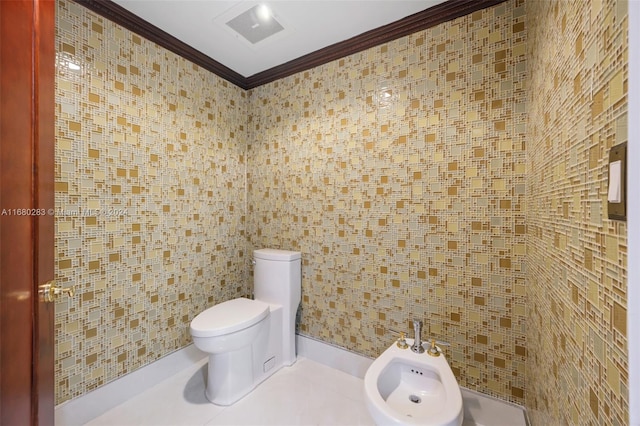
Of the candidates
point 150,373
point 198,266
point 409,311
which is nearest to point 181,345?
point 150,373

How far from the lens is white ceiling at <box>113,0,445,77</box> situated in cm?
149

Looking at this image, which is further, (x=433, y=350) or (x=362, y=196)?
(x=362, y=196)

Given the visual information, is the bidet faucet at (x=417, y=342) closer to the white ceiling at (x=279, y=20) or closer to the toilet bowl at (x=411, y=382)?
the toilet bowl at (x=411, y=382)

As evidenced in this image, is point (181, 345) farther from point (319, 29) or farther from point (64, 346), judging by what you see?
point (319, 29)

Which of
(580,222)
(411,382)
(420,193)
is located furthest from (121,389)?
(580,222)

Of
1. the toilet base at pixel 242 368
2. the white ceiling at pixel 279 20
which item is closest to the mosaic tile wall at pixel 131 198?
the white ceiling at pixel 279 20

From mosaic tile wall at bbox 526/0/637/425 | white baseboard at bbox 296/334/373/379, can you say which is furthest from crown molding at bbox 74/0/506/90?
white baseboard at bbox 296/334/373/379

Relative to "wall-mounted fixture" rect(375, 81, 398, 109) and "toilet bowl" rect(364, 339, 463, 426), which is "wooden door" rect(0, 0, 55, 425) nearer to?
"toilet bowl" rect(364, 339, 463, 426)

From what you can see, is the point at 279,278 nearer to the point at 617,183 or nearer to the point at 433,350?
the point at 433,350

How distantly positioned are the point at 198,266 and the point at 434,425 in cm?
173

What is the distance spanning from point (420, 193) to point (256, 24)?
4.83 feet

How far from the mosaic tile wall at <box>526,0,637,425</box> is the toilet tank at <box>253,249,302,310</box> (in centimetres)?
140

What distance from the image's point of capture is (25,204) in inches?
29.8

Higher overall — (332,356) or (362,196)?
(362,196)
